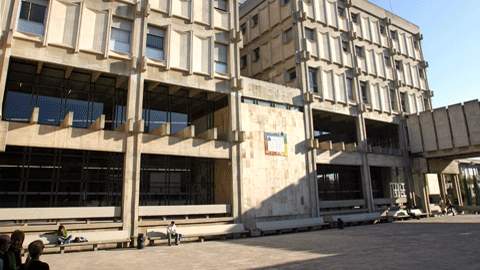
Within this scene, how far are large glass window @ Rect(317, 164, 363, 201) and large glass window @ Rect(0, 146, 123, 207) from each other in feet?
66.4

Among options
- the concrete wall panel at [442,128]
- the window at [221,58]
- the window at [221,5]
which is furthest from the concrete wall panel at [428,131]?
the window at [221,5]

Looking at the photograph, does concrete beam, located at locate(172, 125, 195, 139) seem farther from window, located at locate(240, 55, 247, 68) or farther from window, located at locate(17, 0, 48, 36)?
A: window, located at locate(240, 55, 247, 68)

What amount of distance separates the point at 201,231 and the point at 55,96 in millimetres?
14222

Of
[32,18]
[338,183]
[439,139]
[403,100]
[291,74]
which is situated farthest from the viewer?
[403,100]

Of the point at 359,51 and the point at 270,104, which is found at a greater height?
the point at 359,51

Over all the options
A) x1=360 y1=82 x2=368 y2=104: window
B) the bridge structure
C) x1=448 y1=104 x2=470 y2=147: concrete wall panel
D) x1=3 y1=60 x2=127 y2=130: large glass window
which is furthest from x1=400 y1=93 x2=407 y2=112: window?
x1=3 y1=60 x2=127 y2=130: large glass window

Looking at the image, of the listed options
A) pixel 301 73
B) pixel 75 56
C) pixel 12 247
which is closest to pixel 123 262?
pixel 12 247

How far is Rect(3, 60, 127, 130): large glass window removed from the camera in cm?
2081

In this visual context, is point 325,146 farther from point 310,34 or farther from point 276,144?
point 310,34

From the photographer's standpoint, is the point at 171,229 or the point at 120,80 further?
the point at 120,80

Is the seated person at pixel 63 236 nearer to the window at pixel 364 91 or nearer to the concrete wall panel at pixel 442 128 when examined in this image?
the window at pixel 364 91

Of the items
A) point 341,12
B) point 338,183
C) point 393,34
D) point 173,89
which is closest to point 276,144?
point 173,89

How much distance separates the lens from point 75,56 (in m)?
19.2

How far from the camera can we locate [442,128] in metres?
34.0
